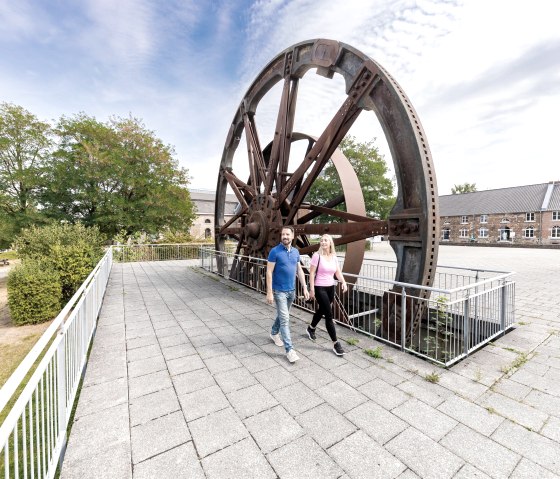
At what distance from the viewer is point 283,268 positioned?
11.7ft

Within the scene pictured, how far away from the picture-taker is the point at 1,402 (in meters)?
1.24

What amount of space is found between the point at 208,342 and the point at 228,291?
11.8ft

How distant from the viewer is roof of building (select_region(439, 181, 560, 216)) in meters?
33.7

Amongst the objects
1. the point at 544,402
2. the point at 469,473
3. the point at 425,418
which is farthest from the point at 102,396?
the point at 544,402

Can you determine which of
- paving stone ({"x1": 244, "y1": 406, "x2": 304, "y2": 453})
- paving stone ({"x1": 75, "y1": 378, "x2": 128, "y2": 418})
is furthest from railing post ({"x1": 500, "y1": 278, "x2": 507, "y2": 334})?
paving stone ({"x1": 75, "y1": 378, "x2": 128, "y2": 418})

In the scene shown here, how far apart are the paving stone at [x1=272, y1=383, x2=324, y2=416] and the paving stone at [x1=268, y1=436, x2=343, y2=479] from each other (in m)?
0.38

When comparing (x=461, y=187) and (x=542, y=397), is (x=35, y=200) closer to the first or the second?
(x=542, y=397)

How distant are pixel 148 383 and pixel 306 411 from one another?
1.73 meters

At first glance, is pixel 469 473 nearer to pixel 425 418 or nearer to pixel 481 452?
pixel 481 452

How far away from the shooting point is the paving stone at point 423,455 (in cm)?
191

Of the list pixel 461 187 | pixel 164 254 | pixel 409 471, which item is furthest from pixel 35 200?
pixel 461 187

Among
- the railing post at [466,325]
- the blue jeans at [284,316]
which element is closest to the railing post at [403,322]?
the railing post at [466,325]

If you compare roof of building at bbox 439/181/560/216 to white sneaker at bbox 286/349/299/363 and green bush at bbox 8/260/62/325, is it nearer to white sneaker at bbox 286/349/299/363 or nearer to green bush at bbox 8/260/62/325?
white sneaker at bbox 286/349/299/363

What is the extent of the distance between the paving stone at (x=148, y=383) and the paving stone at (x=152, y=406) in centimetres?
8
